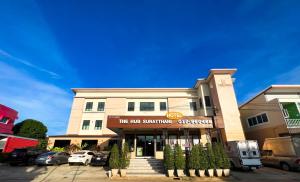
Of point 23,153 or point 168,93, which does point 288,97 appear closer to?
point 168,93

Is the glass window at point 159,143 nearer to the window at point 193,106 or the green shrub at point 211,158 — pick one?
the green shrub at point 211,158

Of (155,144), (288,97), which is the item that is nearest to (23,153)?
(155,144)

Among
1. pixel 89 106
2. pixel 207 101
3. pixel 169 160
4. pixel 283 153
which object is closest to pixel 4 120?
pixel 89 106

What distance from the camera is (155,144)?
765 inches

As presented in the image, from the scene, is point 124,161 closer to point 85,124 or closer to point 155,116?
point 155,116

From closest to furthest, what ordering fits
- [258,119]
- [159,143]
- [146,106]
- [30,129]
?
[159,143]
[258,119]
[146,106]
[30,129]

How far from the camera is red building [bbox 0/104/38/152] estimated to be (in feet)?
68.5

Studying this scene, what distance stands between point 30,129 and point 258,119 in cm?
3868

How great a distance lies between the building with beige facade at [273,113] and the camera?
1958cm

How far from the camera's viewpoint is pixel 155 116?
16.8m

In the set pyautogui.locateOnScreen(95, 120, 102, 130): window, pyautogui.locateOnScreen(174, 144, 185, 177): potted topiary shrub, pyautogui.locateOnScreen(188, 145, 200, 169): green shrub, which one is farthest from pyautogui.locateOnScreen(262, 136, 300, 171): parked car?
pyautogui.locateOnScreen(95, 120, 102, 130): window

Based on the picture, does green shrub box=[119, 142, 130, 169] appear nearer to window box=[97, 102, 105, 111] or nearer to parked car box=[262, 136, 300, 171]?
parked car box=[262, 136, 300, 171]

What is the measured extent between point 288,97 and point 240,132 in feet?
29.2

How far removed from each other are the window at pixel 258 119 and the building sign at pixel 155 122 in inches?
431
